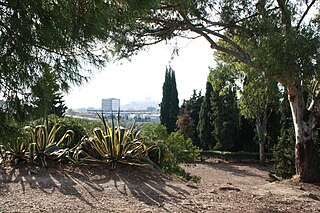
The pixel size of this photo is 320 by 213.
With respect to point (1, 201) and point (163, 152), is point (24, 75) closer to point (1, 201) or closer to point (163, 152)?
point (1, 201)

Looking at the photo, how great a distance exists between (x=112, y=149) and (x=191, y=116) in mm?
16484

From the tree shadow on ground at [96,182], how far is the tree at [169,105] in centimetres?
1751

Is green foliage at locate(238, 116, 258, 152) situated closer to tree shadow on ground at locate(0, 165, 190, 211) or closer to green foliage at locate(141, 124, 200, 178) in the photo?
green foliage at locate(141, 124, 200, 178)

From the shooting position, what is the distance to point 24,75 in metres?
1.75

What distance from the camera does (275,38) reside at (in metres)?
4.71

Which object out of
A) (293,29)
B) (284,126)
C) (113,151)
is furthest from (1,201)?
(284,126)

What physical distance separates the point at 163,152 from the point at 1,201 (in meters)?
2.76

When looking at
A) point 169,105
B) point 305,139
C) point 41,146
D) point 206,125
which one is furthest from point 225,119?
point 41,146

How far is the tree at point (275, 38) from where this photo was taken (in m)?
4.57

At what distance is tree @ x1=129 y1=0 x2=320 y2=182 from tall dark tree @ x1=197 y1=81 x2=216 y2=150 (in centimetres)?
1237

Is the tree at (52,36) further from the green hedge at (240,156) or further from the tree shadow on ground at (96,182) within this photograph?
the green hedge at (240,156)

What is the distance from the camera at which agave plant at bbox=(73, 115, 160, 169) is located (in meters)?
4.84

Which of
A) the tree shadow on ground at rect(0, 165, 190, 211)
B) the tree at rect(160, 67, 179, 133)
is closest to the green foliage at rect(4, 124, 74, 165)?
the tree shadow on ground at rect(0, 165, 190, 211)

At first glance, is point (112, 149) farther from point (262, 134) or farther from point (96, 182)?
point (262, 134)
